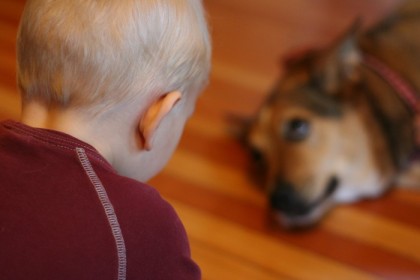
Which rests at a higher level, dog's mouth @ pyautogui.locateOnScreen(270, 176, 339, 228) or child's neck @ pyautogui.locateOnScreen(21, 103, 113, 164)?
child's neck @ pyautogui.locateOnScreen(21, 103, 113, 164)

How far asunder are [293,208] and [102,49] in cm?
92

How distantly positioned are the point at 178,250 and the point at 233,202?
82 centimetres

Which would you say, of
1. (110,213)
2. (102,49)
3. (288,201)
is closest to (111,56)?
(102,49)

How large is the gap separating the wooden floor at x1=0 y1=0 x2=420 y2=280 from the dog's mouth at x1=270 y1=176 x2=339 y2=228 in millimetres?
30

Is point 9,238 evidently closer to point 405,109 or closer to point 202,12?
point 202,12

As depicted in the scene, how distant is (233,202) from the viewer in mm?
1498

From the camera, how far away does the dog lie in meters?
1.46

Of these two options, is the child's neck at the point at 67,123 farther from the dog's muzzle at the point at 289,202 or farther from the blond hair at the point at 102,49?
the dog's muzzle at the point at 289,202

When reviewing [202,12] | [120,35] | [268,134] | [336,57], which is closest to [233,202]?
[268,134]

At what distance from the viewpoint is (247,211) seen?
1475 millimetres

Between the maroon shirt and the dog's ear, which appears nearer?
the maroon shirt

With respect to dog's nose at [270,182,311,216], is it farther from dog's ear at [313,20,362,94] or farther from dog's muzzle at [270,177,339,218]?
dog's ear at [313,20,362,94]

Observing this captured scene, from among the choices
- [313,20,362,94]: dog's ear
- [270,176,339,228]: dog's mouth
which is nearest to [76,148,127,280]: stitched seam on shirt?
[270,176,339,228]: dog's mouth

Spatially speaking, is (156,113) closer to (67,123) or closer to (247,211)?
(67,123)
